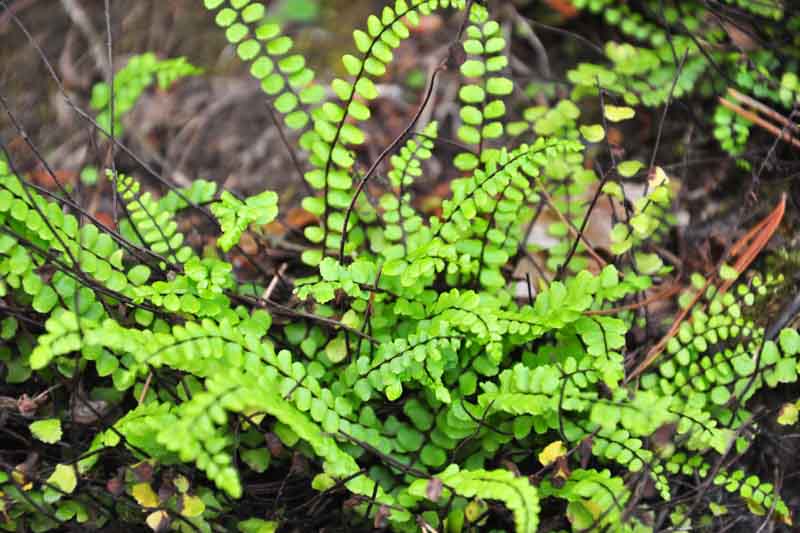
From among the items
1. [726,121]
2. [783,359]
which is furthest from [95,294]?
[726,121]

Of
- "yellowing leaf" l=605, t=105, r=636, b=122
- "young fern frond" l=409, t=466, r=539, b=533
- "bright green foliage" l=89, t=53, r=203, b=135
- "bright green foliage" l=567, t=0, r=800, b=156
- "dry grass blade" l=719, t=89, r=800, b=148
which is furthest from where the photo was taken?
"bright green foliage" l=89, t=53, r=203, b=135

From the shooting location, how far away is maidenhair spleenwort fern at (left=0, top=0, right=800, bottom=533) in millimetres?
2113

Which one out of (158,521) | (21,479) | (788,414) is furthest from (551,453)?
(21,479)

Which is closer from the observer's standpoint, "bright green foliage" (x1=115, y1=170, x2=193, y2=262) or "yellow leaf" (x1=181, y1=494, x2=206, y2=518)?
"yellow leaf" (x1=181, y1=494, x2=206, y2=518)

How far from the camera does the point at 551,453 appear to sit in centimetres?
218

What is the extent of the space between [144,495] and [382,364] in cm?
74

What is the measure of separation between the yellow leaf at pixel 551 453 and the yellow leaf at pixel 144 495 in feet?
3.54

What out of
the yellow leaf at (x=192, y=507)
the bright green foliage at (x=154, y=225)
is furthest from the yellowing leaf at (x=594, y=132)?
the yellow leaf at (x=192, y=507)

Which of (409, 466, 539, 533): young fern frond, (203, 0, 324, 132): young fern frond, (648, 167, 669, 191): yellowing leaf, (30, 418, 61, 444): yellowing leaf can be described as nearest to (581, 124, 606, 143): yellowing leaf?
(648, 167, 669, 191): yellowing leaf

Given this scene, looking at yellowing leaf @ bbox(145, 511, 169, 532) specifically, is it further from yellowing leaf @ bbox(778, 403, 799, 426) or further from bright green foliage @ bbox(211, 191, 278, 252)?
yellowing leaf @ bbox(778, 403, 799, 426)

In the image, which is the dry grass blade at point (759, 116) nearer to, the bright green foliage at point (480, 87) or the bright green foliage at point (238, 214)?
→ the bright green foliage at point (480, 87)

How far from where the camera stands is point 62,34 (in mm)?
3936

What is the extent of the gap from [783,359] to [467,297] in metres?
0.98

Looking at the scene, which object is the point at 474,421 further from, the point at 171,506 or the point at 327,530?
the point at 171,506
